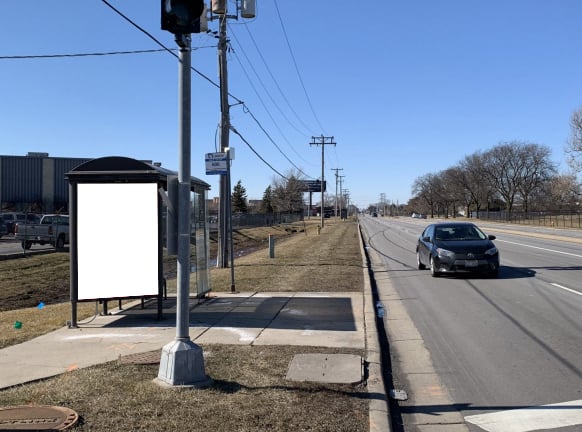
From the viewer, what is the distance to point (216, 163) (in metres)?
11.5

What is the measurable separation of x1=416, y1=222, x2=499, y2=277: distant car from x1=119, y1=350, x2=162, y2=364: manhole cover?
977 cm

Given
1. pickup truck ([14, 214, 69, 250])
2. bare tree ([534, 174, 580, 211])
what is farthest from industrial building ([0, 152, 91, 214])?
bare tree ([534, 174, 580, 211])

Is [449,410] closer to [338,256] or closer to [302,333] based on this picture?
[302,333]

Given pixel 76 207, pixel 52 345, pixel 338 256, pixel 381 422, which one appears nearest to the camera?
pixel 381 422

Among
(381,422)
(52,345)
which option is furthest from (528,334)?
(52,345)

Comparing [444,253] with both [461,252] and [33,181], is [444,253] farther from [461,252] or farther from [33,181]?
[33,181]

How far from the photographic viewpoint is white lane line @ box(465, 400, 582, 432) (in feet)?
15.0

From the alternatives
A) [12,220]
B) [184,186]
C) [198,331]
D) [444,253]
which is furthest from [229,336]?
[12,220]

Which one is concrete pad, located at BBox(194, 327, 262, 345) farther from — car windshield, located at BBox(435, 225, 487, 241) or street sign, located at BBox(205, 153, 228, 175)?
car windshield, located at BBox(435, 225, 487, 241)

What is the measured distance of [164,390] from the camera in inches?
202

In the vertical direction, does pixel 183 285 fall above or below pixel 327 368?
above

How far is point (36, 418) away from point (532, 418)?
4165mm

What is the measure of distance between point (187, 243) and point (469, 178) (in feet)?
423

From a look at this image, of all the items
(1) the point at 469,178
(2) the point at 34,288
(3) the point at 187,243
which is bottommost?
(2) the point at 34,288
